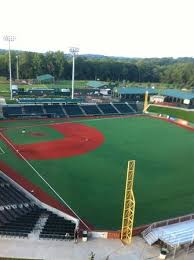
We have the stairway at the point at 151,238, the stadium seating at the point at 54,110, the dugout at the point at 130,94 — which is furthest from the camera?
the dugout at the point at 130,94

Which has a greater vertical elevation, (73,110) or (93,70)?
(93,70)

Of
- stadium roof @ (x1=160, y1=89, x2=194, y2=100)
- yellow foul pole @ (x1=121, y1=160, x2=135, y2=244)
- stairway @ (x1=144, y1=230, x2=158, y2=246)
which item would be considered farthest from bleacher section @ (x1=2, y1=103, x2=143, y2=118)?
stairway @ (x1=144, y1=230, x2=158, y2=246)

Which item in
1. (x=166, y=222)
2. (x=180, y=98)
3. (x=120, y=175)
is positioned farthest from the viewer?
(x=180, y=98)

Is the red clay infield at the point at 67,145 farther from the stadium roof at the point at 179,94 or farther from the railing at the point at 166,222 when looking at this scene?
the stadium roof at the point at 179,94

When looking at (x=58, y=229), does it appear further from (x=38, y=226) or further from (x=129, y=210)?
(x=129, y=210)

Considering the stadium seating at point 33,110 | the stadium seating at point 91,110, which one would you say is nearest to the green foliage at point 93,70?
the stadium seating at point 91,110

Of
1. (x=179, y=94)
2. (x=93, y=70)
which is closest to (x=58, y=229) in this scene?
(x=179, y=94)

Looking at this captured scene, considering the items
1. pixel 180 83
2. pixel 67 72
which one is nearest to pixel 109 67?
pixel 67 72
